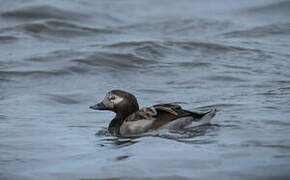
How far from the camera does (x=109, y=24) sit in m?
21.3

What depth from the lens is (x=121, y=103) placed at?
10.3 metres

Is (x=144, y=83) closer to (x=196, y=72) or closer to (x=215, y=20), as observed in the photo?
(x=196, y=72)

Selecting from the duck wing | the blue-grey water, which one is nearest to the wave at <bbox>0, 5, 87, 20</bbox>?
the blue-grey water

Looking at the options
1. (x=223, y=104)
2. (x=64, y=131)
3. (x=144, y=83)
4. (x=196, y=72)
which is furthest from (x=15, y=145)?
(x=196, y=72)

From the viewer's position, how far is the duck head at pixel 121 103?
10.3 metres

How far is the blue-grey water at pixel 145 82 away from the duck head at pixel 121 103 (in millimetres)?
355

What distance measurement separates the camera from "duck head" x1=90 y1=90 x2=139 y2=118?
1029 centimetres

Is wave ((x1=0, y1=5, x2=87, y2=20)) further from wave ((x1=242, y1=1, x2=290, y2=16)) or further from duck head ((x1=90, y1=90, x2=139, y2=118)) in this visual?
duck head ((x1=90, y1=90, x2=139, y2=118))

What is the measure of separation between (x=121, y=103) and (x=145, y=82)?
3788 millimetres

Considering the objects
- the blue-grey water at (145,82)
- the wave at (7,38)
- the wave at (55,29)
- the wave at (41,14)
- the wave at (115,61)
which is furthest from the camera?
the wave at (41,14)

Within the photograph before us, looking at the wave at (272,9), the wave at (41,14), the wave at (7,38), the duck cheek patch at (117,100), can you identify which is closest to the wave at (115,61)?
the wave at (7,38)

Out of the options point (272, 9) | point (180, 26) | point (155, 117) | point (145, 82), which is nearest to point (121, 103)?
point (155, 117)

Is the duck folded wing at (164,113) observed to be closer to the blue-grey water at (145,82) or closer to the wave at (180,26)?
the blue-grey water at (145,82)

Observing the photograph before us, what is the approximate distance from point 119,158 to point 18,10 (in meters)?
14.5
